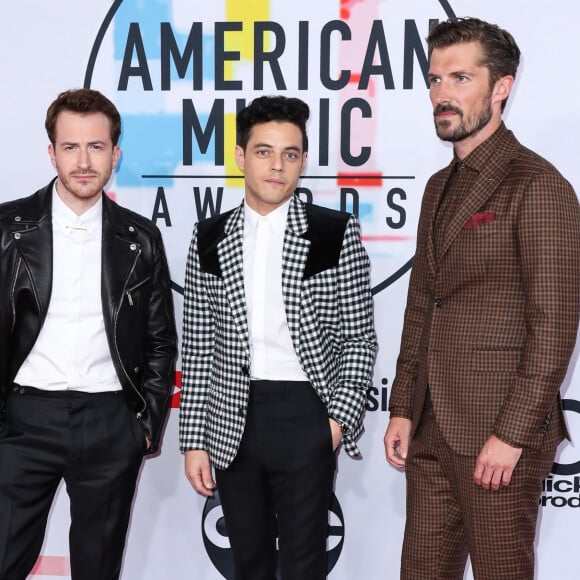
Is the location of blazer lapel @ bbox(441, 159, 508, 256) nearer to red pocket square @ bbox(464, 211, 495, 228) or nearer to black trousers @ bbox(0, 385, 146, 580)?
red pocket square @ bbox(464, 211, 495, 228)

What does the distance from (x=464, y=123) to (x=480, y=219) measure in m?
0.31

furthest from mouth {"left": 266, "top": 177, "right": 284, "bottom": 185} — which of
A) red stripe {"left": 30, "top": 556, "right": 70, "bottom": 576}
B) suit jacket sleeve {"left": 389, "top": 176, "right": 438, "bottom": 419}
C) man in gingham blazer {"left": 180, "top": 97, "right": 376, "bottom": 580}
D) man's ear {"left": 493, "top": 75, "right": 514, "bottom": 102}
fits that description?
red stripe {"left": 30, "top": 556, "right": 70, "bottom": 576}

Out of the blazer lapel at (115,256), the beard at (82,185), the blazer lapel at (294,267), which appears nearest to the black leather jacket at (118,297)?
the blazer lapel at (115,256)

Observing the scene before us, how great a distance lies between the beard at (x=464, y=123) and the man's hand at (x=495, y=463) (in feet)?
2.94

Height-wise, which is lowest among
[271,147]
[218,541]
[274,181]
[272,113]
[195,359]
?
[218,541]

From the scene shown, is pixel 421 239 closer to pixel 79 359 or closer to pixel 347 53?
pixel 347 53

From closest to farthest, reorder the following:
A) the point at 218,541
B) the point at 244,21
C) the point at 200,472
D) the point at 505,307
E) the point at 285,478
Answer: the point at 505,307
the point at 285,478
the point at 200,472
the point at 244,21
the point at 218,541

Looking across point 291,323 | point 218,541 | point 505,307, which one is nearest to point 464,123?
point 505,307

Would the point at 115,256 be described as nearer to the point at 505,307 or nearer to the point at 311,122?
the point at 311,122

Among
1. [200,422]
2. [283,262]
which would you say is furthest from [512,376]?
[200,422]

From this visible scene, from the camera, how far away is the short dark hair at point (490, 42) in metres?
2.33

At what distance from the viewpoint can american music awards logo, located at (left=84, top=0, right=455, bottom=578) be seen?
3.13m

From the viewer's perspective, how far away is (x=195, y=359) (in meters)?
2.63

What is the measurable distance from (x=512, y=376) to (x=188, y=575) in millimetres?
1899
